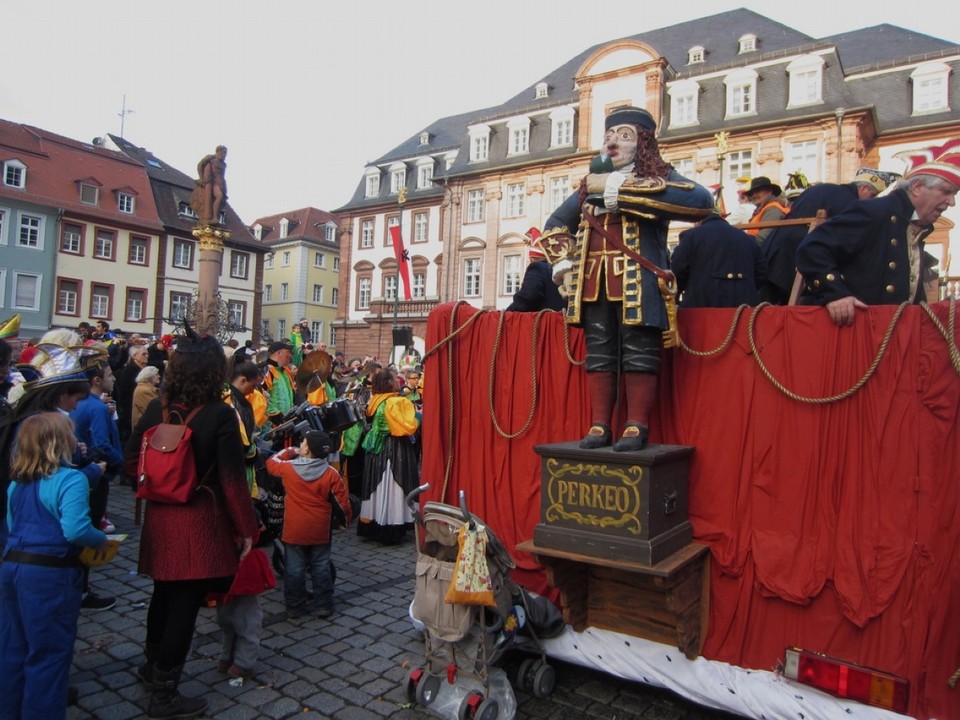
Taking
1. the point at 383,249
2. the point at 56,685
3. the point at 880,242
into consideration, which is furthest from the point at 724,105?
the point at 56,685

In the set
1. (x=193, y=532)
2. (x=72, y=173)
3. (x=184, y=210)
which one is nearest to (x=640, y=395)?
(x=193, y=532)

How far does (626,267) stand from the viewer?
3.30 metres

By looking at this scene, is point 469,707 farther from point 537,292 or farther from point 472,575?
point 537,292

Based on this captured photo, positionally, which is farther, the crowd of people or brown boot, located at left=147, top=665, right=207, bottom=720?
brown boot, located at left=147, top=665, right=207, bottom=720

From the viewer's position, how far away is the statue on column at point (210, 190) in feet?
48.3

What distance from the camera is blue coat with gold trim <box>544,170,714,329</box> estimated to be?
325cm

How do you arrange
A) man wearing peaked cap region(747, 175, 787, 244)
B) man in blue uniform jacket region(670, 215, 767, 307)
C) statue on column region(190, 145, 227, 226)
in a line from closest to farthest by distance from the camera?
man in blue uniform jacket region(670, 215, 767, 307) < man wearing peaked cap region(747, 175, 787, 244) < statue on column region(190, 145, 227, 226)

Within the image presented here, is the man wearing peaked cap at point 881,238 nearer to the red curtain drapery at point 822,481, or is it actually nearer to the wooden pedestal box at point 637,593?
the red curtain drapery at point 822,481

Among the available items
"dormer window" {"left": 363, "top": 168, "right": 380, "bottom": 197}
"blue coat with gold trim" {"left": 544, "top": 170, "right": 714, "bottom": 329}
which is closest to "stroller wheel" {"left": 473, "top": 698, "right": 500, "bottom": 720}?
"blue coat with gold trim" {"left": 544, "top": 170, "right": 714, "bottom": 329}

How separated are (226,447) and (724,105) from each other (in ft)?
98.7

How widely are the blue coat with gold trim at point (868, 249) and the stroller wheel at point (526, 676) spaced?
7.99 ft

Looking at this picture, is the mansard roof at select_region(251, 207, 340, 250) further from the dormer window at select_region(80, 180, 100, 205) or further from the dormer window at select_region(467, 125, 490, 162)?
the dormer window at select_region(467, 125, 490, 162)

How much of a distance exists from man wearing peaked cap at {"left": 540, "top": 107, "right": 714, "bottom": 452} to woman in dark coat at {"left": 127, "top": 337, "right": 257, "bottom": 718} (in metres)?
1.91

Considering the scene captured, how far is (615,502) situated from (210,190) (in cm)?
1422
